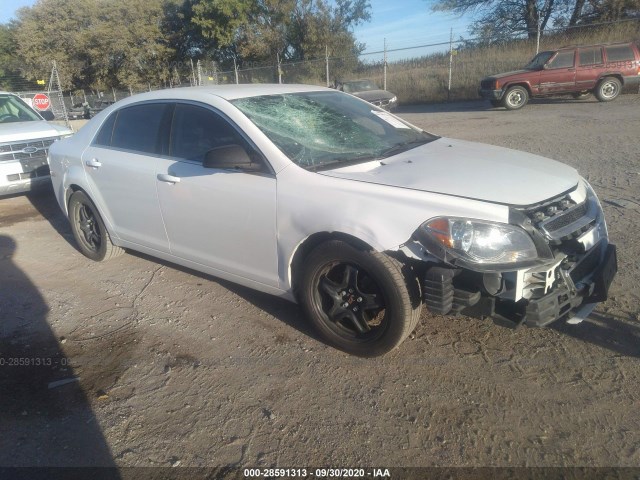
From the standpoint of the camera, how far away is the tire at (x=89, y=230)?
188 inches

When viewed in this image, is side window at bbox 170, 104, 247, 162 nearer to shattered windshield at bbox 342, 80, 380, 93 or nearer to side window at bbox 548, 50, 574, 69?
shattered windshield at bbox 342, 80, 380, 93

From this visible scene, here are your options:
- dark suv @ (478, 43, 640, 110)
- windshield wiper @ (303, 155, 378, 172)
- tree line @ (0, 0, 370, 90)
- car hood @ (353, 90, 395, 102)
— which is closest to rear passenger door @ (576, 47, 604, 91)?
dark suv @ (478, 43, 640, 110)

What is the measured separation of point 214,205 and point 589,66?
640 inches

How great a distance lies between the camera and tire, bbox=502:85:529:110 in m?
16.4

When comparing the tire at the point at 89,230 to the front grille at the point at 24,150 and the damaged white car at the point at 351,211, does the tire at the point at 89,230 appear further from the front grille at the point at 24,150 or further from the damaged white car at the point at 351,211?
the front grille at the point at 24,150

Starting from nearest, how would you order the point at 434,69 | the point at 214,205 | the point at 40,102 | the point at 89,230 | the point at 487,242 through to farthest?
1. the point at 487,242
2. the point at 214,205
3. the point at 89,230
4. the point at 40,102
5. the point at 434,69

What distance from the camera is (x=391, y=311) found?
2.76m

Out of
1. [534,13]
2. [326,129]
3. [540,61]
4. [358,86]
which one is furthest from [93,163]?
[534,13]

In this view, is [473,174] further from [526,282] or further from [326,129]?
[326,129]

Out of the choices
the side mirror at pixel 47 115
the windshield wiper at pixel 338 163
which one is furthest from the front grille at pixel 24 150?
the windshield wiper at pixel 338 163

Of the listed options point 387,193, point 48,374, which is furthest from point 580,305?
point 48,374

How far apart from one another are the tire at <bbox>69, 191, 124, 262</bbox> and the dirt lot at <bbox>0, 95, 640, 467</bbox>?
0.58 m

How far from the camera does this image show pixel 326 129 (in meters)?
3.57

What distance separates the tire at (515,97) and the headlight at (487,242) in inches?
618
